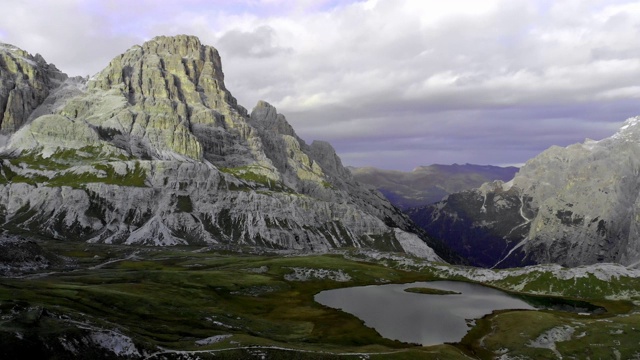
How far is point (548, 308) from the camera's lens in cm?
13238

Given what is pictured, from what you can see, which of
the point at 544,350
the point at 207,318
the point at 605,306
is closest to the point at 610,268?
the point at 605,306

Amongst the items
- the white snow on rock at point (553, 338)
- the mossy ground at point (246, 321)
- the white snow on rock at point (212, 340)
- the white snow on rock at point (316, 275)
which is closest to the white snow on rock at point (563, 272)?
the mossy ground at point (246, 321)

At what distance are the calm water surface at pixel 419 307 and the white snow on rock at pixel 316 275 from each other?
54.1 ft

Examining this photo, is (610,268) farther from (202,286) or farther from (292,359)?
(292,359)

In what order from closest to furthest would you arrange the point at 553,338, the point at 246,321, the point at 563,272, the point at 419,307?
the point at 553,338
the point at 246,321
the point at 419,307
the point at 563,272

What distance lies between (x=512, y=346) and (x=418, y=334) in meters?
16.3

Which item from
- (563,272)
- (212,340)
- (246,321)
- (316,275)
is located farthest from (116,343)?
(563,272)

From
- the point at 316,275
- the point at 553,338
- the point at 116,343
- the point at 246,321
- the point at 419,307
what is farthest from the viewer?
the point at 316,275

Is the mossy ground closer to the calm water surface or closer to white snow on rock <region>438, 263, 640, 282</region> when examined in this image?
the calm water surface

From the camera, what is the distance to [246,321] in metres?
100

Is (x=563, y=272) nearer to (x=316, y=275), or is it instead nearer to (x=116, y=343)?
(x=316, y=275)

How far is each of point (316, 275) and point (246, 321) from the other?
68491 millimetres

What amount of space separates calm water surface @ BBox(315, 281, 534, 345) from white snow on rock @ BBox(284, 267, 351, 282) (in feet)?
54.1

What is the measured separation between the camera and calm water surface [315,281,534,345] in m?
95.6
